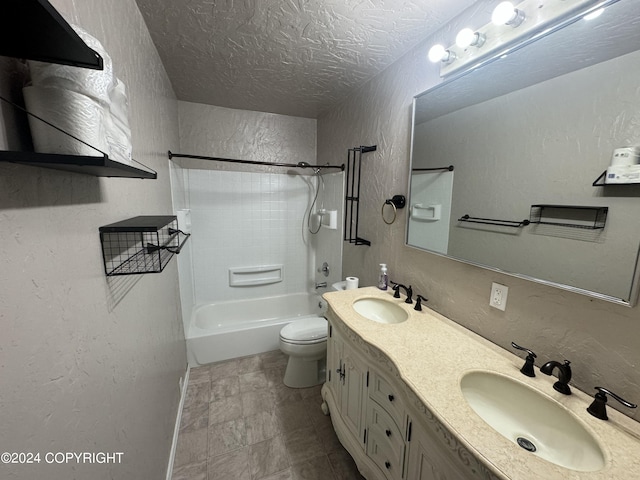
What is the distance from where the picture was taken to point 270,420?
5.80ft

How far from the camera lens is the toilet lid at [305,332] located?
79.5 inches

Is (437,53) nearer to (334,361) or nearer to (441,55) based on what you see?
(441,55)

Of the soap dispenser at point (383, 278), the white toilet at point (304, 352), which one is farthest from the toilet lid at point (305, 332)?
the soap dispenser at point (383, 278)

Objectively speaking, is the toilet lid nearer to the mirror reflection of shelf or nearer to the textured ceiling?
the mirror reflection of shelf

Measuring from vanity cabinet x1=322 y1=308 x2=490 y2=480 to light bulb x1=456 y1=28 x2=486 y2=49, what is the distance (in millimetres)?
1416

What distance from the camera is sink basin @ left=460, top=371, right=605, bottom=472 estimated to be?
73 cm

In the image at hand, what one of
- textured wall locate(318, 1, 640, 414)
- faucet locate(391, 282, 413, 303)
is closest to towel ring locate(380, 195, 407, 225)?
textured wall locate(318, 1, 640, 414)

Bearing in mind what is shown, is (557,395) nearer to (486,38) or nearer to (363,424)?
(363,424)

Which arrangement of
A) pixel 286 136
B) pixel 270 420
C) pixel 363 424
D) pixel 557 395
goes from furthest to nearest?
pixel 286 136
pixel 270 420
pixel 363 424
pixel 557 395

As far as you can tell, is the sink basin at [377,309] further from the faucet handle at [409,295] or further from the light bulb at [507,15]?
the light bulb at [507,15]

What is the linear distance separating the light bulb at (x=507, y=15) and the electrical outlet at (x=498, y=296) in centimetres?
106

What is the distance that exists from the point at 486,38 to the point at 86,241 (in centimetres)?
168

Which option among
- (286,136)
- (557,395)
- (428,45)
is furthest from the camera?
(286,136)

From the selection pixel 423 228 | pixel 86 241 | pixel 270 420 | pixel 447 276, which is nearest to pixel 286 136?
pixel 423 228
